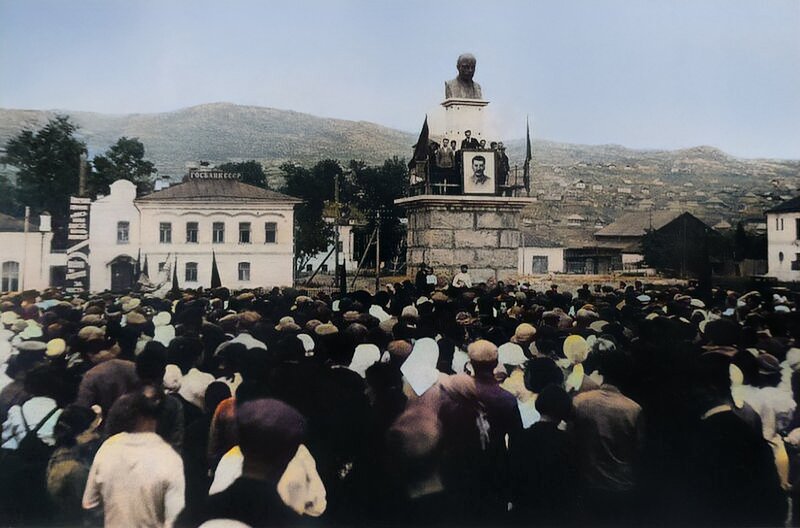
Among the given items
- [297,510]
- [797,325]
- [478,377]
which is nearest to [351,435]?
[297,510]

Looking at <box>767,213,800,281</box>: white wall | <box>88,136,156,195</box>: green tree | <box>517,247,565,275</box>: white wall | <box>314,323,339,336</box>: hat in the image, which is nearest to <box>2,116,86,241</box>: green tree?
<box>88,136,156,195</box>: green tree

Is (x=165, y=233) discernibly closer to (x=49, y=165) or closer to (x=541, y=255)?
(x=49, y=165)

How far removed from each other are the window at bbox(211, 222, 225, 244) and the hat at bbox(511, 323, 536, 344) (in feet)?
7.65

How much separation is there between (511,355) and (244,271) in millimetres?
2176

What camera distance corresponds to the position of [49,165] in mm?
6398

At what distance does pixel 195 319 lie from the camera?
20.1 ft

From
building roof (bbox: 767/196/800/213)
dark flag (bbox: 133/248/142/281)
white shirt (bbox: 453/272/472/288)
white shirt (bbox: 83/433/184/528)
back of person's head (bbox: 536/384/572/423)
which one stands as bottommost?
white shirt (bbox: 83/433/184/528)

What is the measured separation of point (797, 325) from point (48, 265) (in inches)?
227

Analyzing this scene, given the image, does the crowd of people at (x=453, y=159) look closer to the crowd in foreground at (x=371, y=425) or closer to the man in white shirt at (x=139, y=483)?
the crowd in foreground at (x=371, y=425)

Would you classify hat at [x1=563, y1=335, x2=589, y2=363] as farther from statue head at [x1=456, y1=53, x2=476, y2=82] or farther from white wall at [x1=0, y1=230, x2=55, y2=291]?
white wall at [x1=0, y1=230, x2=55, y2=291]

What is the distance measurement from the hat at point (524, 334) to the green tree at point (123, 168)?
2.97 m

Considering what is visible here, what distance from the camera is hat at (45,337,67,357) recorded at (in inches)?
229

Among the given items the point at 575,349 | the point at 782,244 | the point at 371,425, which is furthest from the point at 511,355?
the point at 782,244

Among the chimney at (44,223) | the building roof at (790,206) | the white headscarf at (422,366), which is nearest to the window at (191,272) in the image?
the chimney at (44,223)
